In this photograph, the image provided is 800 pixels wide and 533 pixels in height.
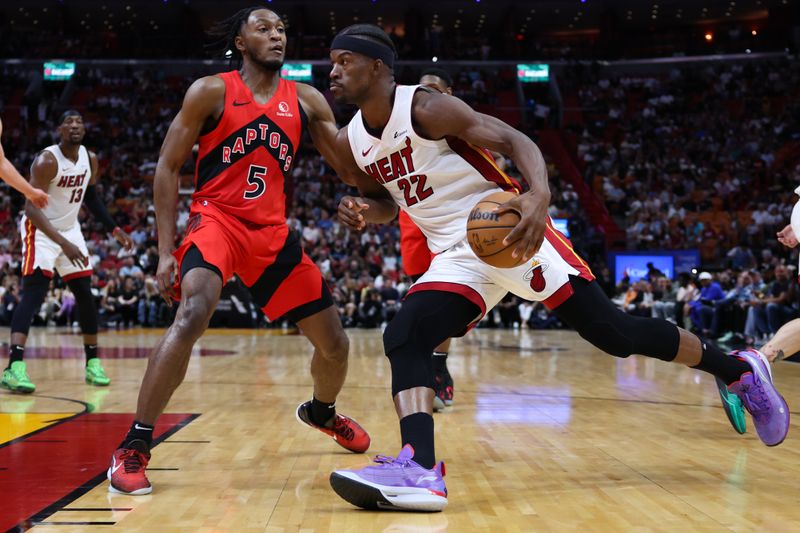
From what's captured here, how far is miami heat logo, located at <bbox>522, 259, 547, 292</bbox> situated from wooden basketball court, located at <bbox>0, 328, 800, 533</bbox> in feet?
2.62

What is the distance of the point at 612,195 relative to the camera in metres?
24.6

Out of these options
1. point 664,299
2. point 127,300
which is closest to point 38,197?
point 664,299

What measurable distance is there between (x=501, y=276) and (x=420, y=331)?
406 mm

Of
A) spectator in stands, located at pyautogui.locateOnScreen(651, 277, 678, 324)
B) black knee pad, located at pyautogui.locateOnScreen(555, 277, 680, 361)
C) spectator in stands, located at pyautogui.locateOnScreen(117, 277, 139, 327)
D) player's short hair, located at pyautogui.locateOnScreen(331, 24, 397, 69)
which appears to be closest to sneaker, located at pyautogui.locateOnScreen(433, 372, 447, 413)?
black knee pad, located at pyautogui.locateOnScreen(555, 277, 680, 361)

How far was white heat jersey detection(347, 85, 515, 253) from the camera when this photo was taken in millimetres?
3574

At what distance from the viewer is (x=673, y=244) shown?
67.9ft

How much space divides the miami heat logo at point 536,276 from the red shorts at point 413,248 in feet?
6.94

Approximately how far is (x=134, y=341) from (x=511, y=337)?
6102 millimetres

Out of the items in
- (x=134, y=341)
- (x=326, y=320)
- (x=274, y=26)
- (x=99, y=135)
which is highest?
(x=99, y=135)

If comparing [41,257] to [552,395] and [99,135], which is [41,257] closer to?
[552,395]

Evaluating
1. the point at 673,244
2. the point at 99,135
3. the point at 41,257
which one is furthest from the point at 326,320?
the point at 99,135

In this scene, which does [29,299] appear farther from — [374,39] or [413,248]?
[374,39]

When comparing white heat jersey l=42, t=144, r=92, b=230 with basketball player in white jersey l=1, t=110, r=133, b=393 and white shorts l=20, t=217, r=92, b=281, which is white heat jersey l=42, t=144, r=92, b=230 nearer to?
basketball player in white jersey l=1, t=110, r=133, b=393

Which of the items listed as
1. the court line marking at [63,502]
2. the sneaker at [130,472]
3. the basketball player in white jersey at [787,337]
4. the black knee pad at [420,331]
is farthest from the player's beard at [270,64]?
the basketball player in white jersey at [787,337]
